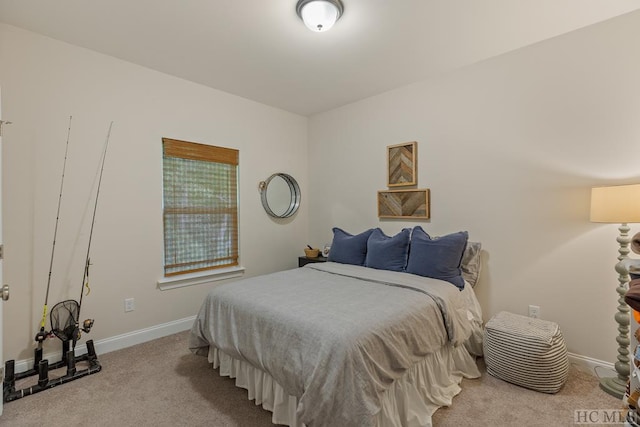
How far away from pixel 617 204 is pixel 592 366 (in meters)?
1.25

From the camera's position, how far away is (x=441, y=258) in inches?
97.4

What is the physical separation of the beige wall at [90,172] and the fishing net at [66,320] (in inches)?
4.4

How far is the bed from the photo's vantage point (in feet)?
4.69

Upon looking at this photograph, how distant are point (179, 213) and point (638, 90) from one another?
3.84 meters

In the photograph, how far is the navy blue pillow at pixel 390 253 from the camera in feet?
9.05

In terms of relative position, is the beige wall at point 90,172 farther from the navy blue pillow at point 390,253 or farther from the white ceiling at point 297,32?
the navy blue pillow at point 390,253

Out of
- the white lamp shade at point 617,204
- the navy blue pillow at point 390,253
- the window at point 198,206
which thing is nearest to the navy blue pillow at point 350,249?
the navy blue pillow at point 390,253

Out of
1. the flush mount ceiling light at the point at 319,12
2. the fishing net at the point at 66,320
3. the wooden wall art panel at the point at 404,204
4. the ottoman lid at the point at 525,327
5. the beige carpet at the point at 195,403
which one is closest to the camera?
the beige carpet at the point at 195,403

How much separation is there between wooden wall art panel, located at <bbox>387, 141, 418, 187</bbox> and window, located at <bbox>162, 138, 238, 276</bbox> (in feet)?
5.83

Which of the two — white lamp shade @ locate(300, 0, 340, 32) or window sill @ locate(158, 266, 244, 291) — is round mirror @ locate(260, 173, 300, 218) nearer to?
window sill @ locate(158, 266, 244, 291)

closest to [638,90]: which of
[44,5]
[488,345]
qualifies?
[488,345]

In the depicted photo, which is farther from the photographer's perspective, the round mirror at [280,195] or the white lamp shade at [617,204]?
the round mirror at [280,195]

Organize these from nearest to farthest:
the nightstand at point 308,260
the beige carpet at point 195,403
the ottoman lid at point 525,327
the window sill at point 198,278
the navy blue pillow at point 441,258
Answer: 1. the beige carpet at point 195,403
2. the ottoman lid at point 525,327
3. the navy blue pillow at point 441,258
4. the window sill at point 198,278
5. the nightstand at point 308,260

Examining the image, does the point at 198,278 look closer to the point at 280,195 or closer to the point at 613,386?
the point at 280,195
